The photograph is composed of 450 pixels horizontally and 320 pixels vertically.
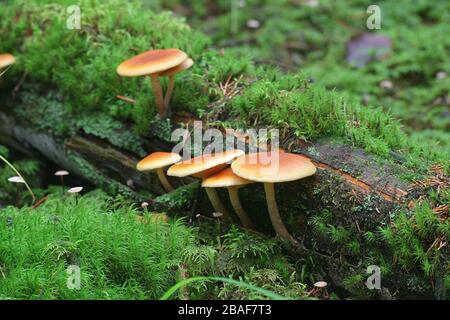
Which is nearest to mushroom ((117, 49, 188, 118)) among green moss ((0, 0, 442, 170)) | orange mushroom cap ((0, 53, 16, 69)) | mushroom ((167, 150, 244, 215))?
green moss ((0, 0, 442, 170))

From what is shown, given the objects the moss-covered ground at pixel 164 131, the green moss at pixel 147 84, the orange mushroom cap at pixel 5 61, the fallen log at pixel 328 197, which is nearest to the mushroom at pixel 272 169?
the fallen log at pixel 328 197

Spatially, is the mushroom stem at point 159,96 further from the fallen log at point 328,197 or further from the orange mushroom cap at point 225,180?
the orange mushroom cap at point 225,180

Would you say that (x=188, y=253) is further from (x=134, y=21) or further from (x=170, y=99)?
(x=134, y=21)

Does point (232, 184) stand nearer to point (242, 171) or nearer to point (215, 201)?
point (242, 171)

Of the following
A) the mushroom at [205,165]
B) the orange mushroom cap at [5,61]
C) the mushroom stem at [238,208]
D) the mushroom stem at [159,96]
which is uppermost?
the orange mushroom cap at [5,61]

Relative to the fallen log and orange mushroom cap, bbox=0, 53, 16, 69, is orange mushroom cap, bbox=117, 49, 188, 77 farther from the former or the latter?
orange mushroom cap, bbox=0, 53, 16, 69

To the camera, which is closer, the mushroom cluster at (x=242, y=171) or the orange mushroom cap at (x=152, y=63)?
the mushroom cluster at (x=242, y=171)
